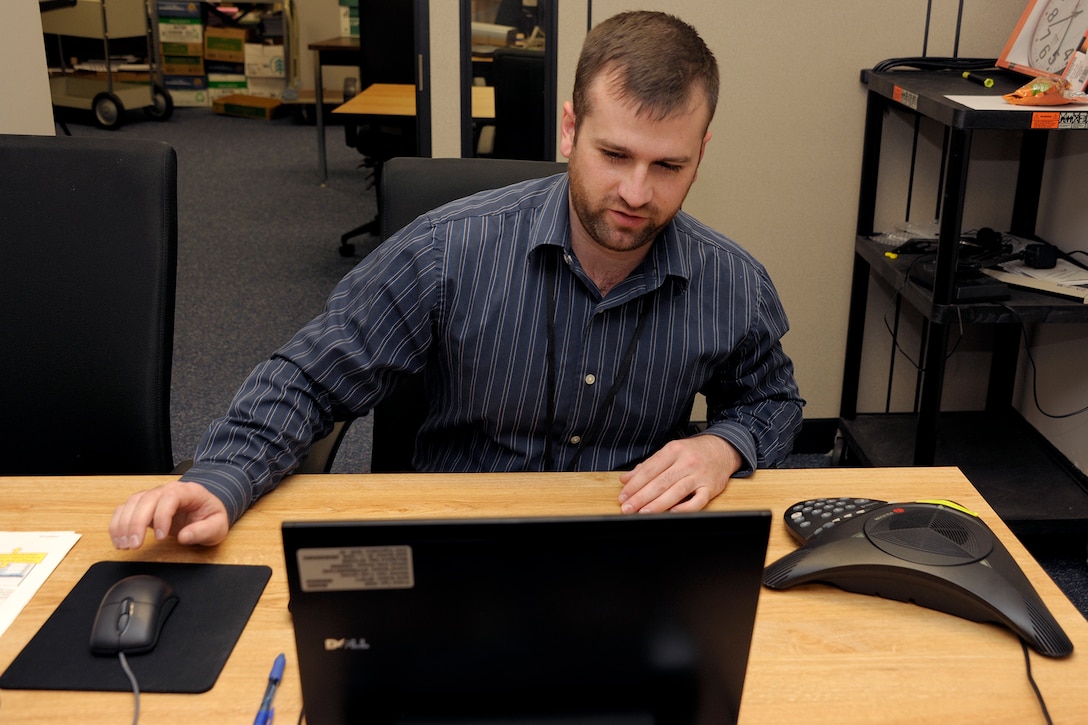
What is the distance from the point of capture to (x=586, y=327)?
1326mm

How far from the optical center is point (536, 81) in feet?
8.19

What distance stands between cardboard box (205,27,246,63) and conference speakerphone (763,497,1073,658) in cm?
642

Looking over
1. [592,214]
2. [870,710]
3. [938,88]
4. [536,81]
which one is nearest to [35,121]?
[536,81]

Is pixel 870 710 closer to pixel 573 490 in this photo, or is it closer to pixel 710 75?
pixel 573 490

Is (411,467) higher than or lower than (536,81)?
lower

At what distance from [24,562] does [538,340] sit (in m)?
0.64

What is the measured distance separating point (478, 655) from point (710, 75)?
0.82 m

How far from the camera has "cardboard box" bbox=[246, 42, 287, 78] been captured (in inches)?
261

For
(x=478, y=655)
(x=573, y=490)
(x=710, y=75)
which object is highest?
(x=710, y=75)

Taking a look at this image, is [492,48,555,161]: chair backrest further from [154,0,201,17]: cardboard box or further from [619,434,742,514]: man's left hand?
[154,0,201,17]: cardboard box

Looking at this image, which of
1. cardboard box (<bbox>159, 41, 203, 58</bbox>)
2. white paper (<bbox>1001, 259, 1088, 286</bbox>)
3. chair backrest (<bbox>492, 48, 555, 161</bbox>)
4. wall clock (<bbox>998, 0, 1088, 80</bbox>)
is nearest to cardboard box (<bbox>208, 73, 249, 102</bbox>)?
cardboard box (<bbox>159, 41, 203, 58</bbox>)

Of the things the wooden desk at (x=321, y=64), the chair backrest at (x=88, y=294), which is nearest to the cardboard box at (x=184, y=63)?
the wooden desk at (x=321, y=64)

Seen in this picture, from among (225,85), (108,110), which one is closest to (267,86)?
(225,85)

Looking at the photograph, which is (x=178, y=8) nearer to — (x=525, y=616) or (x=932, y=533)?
(x=932, y=533)
